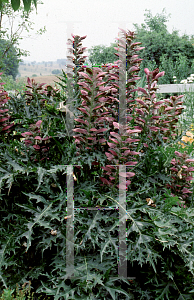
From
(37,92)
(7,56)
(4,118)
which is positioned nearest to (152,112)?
(37,92)

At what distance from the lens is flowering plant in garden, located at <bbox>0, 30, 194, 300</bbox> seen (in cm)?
116

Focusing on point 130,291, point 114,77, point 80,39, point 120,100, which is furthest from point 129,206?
point 80,39

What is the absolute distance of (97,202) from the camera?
1.31m

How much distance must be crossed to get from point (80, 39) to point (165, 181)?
3.43ft

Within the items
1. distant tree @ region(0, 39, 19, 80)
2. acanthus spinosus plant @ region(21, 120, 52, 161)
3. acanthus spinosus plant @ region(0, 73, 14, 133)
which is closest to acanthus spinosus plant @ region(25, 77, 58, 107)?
acanthus spinosus plant @ region(0, 73, 14, 133)

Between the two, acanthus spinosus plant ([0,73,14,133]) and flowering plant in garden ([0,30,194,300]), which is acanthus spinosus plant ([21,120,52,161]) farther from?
acanthus spinosus plant ([0,73,14,133])

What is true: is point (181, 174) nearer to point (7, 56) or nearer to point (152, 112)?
point (152, 112)

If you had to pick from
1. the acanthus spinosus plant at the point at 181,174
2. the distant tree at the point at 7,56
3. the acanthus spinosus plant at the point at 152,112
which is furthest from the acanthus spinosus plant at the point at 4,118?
the distant tree at the point at 7,56

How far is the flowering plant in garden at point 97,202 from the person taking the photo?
3.81 feet

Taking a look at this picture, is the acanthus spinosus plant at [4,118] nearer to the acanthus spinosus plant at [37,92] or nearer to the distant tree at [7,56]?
the acanthus spinosus plant at [37,92]

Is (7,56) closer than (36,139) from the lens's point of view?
No

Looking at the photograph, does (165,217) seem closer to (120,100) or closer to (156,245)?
(156,245)

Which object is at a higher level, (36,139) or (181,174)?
(36,139)

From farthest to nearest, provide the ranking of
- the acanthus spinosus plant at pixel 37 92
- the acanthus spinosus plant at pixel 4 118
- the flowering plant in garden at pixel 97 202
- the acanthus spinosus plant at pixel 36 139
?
the acanthus spinosus plant at pixel 37 92, the acanthus spinosus plant at pixel 4 118, the acanthus spinosus plant at pixel 36 139, the flowering plant in garden at pixel 97 202
